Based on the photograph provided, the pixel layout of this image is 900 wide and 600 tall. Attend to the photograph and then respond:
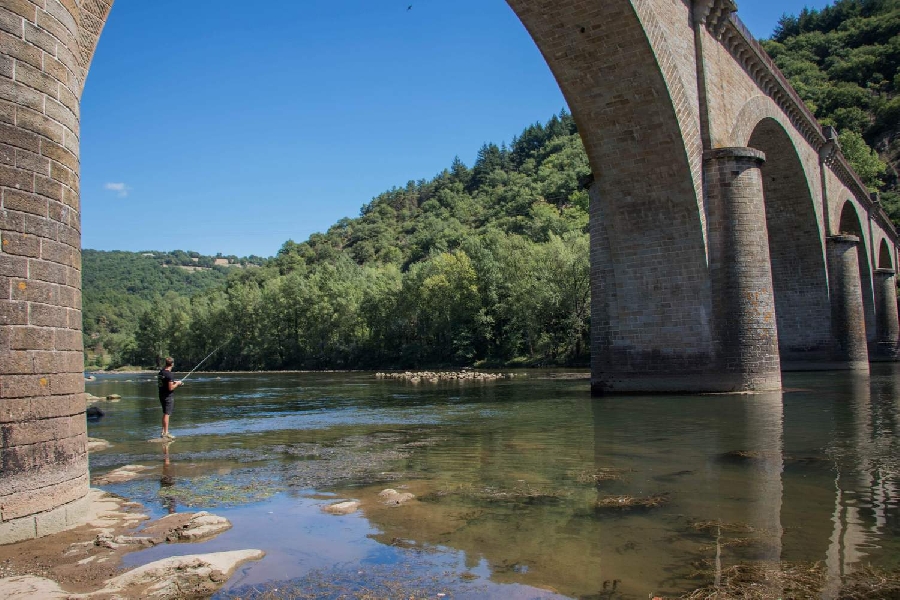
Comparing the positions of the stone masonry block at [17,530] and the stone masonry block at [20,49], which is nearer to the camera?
the stone masonry block at [17,530]

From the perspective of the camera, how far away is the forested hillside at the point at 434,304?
156ft

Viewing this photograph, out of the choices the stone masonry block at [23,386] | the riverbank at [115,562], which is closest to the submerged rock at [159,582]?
the riverbank at [115,562]

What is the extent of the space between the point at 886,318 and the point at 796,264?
1563 cm

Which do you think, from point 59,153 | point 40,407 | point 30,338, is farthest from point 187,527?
point 59,153

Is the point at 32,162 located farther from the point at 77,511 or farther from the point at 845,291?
the point at 845,291

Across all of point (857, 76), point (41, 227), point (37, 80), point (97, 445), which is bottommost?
point (97, 445)

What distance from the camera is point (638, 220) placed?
17.3m

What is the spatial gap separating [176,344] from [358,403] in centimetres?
7799

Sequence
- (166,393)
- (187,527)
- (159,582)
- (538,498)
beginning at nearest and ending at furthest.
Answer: (159,582), (187,527), (538,498), (166,393)

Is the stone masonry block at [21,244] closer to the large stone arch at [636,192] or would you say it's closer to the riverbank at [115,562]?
the riverbank at [115,562]

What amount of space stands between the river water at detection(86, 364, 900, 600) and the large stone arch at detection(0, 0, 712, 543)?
1.11 meters

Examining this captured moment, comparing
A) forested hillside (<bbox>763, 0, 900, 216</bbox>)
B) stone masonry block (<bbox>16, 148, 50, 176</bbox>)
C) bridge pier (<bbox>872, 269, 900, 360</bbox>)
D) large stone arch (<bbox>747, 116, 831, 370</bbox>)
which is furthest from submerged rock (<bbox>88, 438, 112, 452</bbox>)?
forested hillside (<bbox>763, 0, 900, 216</bbox>)

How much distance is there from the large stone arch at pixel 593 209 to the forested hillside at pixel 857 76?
47.6 metres

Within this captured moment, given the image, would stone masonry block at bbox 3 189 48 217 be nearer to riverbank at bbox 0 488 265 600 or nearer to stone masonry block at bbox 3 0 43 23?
stone masonry block at bbox 3 0 43 23
